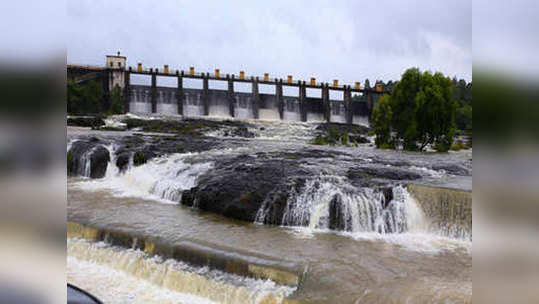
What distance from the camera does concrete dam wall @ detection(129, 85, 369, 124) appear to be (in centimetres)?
3969

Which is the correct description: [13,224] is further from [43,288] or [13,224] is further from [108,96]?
[108,96]

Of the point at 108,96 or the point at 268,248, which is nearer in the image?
the point at 268,248

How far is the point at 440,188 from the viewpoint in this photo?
831 centimetres

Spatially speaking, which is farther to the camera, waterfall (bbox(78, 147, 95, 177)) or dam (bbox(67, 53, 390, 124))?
dam (bbox(67, 53, 390, 124))

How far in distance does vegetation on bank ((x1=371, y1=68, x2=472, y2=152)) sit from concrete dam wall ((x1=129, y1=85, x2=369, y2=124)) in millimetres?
20984

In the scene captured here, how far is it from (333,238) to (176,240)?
284 centimetres

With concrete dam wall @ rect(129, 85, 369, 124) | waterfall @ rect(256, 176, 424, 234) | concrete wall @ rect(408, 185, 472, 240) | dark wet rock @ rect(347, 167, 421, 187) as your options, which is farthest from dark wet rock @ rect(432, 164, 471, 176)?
concrete dam wall @ rect(129, 85, 369, 124)

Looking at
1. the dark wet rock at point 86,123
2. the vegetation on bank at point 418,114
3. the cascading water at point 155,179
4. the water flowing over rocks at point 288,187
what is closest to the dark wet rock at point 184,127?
the dark wet rock at point 86,123

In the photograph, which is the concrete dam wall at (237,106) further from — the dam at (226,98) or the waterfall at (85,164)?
the waterfall at (85,164)

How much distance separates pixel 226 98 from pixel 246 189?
112 ft

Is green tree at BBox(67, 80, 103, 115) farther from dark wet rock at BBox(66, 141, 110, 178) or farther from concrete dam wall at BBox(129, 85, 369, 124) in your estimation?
dark wet rock at BBox(66, 141, 110, 178)

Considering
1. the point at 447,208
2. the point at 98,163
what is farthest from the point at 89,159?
the point at 447,208

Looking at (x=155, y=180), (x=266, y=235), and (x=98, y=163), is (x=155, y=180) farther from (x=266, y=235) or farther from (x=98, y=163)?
(x=266, y=235)

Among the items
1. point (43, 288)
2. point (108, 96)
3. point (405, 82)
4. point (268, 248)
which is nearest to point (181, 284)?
point (268, 248)
